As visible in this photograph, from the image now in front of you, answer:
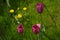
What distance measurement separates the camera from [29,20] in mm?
2250

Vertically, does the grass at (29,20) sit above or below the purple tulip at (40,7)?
below

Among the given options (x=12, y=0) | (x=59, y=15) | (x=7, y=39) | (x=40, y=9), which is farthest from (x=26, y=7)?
(x=40, y=9)

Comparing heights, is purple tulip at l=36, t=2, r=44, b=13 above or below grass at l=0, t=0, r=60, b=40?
above

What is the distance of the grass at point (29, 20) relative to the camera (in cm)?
203

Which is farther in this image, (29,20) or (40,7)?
(29,20)

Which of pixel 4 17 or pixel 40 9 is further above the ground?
pixel 40 9

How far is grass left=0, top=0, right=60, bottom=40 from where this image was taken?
2.03 metres

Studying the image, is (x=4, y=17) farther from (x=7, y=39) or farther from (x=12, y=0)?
(x=7, y=39)

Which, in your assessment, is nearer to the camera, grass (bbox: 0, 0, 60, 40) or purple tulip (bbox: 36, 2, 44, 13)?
purple tulip (bbox: 36, 2, 44, 13)

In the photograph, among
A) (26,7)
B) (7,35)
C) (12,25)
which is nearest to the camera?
(7,35)

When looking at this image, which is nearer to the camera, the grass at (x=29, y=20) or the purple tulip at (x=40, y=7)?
the purple tulip at (x=40, y=7)

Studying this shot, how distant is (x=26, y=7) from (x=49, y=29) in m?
0.47

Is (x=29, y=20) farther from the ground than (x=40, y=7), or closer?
closer

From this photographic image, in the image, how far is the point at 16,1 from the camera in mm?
2531
